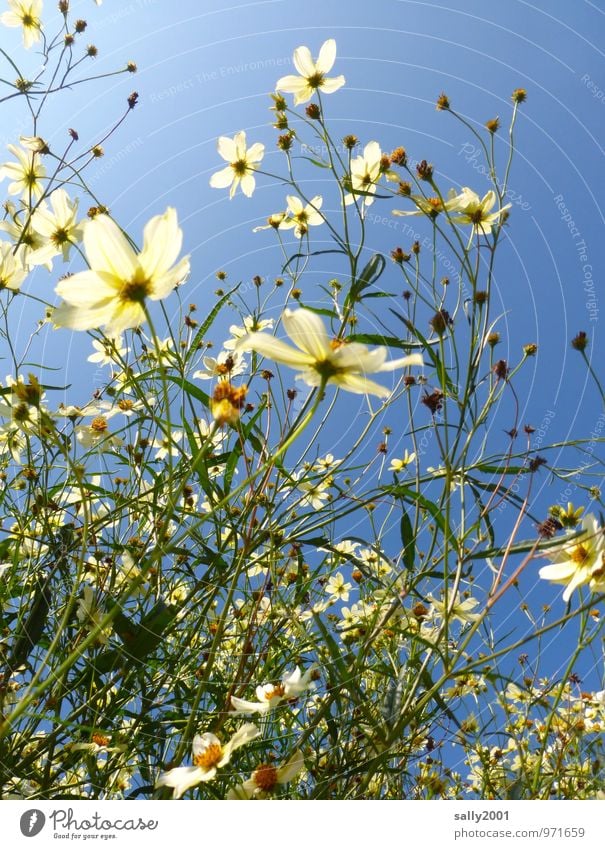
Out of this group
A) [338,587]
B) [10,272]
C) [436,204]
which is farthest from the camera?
[338,587]

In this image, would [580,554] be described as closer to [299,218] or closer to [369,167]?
[369,167]

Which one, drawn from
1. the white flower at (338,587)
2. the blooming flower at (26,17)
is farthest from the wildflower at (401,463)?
the blooming flower at (26,17)

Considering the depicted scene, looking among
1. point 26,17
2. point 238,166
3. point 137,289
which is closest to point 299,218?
point 238,166

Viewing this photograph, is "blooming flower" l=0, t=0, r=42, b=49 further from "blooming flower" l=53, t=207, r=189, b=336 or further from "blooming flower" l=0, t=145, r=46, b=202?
"blooming flower" l=53, t=207, r=189, b=336

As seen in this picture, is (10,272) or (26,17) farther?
(26,17)
